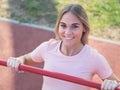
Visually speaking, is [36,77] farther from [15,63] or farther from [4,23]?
[15,63]

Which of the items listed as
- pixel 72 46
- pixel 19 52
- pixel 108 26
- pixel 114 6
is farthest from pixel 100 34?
pixel 72 46

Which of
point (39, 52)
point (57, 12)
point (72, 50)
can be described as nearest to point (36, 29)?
point (57, 12)

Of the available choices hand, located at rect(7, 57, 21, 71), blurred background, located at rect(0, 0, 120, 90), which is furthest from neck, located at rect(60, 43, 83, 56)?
blurred background, located at rect(0, 0, 120, 90)

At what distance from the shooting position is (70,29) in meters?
2.54

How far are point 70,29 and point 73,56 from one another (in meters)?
0.20

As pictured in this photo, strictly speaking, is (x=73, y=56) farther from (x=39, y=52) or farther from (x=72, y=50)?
(x=39, y=52)

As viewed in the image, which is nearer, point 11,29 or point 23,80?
point 23,80

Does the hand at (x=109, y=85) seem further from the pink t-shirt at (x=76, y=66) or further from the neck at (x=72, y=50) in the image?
the neck at (x=72, y=50)

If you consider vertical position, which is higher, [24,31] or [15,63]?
[15,63]

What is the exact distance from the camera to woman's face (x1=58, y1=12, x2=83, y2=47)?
2.54m

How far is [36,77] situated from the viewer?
171 inches

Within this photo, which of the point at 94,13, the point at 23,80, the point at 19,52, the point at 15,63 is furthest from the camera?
the point at 94,13

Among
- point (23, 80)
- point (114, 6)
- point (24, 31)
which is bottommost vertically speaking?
point (23, 80)

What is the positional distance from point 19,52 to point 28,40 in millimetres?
307
